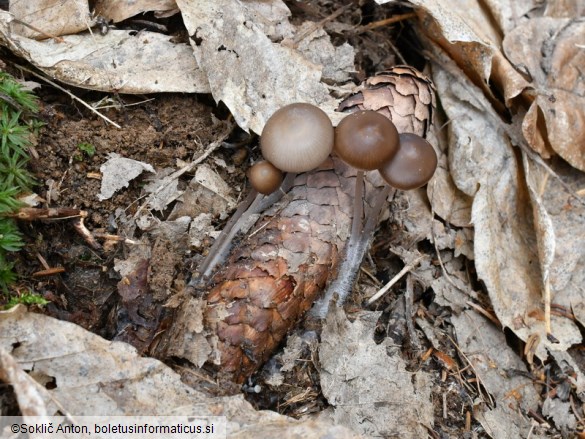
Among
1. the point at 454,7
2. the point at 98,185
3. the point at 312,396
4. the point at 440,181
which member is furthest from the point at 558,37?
the point at 98,185

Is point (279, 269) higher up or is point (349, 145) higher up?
point (349, 145)

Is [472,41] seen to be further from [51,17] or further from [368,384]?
[51,17]

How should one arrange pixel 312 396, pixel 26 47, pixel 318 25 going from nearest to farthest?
1. pixel 312 396
2. pixel 26 47
3. pixel 318 25

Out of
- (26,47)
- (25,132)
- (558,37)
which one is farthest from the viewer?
(558,37)

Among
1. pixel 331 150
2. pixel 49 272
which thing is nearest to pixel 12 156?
pixel 49 272

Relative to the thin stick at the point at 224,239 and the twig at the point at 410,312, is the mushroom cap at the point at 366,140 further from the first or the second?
the twig at the point at 410,312

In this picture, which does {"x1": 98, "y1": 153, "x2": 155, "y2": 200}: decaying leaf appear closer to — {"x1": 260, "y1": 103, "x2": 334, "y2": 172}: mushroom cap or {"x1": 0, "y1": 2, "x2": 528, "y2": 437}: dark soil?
{"x1": 0, "y1": 2, "x2": 528, "y2": 437}: dark soil

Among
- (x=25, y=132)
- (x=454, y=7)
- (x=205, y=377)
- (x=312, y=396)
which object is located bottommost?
(x=312, y=396)

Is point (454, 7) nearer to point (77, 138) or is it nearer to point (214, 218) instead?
point (214, 218)

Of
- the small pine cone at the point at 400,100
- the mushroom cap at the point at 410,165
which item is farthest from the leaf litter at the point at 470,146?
the mushroom cap at the point at 410,165
